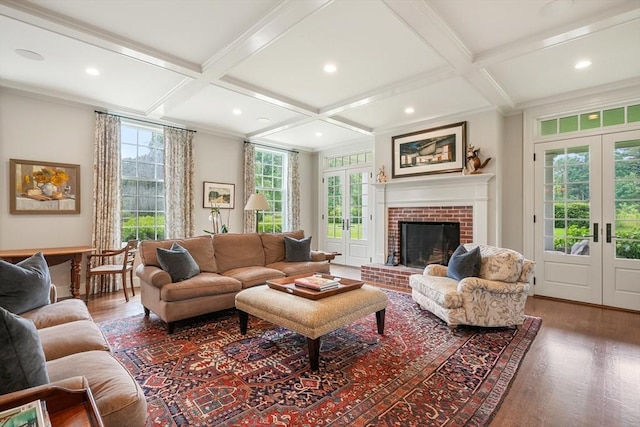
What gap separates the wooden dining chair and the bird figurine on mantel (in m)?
5.13

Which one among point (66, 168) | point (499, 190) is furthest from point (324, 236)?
point (66, 168)

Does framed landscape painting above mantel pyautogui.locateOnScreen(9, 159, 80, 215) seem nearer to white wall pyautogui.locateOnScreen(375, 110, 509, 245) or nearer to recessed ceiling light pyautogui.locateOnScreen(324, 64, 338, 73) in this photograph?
recessed ceiling light pyautogui.locateOnScreen(324, 64, 338, 73)

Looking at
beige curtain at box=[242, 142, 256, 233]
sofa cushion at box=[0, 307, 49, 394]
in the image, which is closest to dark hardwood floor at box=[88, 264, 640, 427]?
sofa cushion at box=[0, 307, 49, 394]

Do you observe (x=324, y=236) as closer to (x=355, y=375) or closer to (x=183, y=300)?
(x=183, y=300)

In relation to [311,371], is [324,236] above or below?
above

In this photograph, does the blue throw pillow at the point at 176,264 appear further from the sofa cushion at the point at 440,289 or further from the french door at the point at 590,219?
the french door at the point at 590,219

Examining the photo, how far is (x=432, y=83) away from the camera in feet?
12.2

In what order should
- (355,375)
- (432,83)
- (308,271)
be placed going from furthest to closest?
(308,271) → (432,83) → (355,375)

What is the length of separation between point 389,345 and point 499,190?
3.15 m

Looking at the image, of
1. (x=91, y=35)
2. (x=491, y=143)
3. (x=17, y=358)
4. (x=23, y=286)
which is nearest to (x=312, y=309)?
(x=17, y=358)

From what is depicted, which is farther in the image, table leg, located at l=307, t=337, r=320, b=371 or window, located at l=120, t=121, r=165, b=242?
window, located at l=120, t=121, r=165, b=242

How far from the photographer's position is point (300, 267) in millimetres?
4234

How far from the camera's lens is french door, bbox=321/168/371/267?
679 cm

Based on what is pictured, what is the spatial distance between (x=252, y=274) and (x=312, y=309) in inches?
61.0
